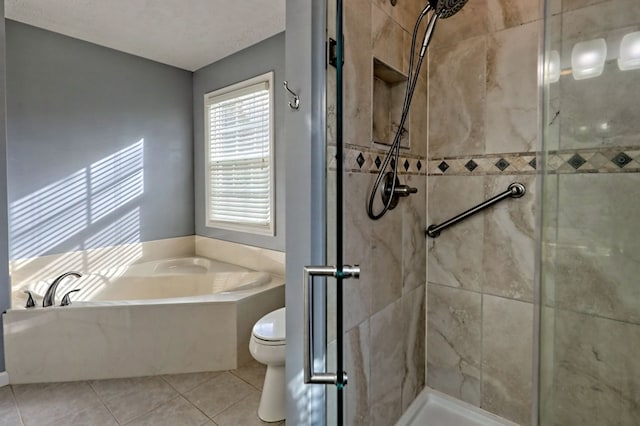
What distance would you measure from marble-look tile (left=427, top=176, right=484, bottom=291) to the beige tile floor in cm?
129

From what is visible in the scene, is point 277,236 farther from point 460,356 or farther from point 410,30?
point 410,30

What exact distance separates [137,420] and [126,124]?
2614 mm

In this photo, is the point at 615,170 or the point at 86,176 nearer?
the point at 615,170

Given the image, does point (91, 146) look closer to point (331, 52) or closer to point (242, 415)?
point (242, 415)

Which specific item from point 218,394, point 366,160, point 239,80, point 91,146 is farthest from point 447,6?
point 91,146

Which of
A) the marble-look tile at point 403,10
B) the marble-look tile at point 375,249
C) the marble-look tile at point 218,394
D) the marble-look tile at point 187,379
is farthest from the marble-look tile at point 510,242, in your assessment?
the marble-look tile at point 187,379

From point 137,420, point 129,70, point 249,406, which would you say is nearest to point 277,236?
point 249,406

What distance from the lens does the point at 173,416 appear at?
71.1 inches

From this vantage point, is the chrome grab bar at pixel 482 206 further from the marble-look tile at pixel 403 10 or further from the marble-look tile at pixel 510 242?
the marble-look tile at pixel 403 10

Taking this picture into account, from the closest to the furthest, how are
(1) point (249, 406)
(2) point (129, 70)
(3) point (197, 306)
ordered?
(1) point (249, 406)
(3) point (197, 306)
(2) point (129, 70)

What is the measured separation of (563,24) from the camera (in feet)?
4.07

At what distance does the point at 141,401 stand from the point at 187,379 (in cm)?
29

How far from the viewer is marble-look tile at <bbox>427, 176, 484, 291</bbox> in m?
1.70

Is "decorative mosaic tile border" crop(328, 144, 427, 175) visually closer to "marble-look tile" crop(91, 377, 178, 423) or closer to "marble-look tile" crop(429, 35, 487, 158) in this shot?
"marble-look tile" crop(429, 35, 487, 158)
